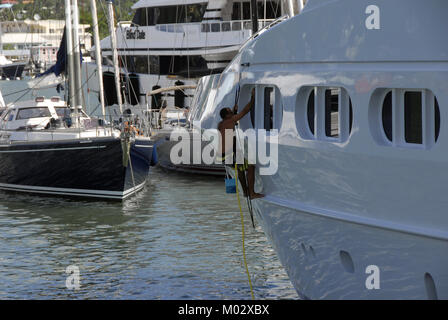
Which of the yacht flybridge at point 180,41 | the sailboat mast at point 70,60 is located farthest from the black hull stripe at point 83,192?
the yacht flybridge at point 180,41

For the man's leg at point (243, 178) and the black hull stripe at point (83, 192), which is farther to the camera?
the black hull stripe at point (83, 192)

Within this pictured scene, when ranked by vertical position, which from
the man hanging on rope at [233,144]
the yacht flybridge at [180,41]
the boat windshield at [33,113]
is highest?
the yacht flybridge at [180,41]

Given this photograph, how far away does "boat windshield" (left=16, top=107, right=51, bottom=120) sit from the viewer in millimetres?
25734

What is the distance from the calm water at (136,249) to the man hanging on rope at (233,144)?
3146 mm

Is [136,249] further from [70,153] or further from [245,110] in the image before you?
[70,153]

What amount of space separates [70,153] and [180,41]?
17.2m

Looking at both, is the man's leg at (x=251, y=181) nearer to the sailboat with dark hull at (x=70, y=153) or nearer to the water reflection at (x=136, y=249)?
the water reflection at (x=136, y=249)

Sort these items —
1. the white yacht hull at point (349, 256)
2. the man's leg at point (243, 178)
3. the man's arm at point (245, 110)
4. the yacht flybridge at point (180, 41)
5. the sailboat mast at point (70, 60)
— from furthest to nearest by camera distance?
1. the yacht flybridge at point (180, 41)
2. the sailboat mast at point (70, 60)
3. the man's leg at point (243, 178)
4. the man's arm at point (245, 110)
5. the white yacht hull at point (349, 256)

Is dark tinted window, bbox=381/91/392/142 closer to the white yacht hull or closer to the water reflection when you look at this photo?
the white yacht hull

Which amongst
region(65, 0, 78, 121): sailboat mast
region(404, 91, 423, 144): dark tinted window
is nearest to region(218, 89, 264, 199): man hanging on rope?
region(404, 91, 423, 144): dark tinted window

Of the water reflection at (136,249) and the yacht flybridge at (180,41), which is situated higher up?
the yacht flybridge at (180,41)

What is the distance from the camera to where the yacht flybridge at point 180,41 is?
121ft

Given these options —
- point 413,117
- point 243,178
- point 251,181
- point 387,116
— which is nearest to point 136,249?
point 243,178

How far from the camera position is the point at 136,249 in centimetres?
1647
